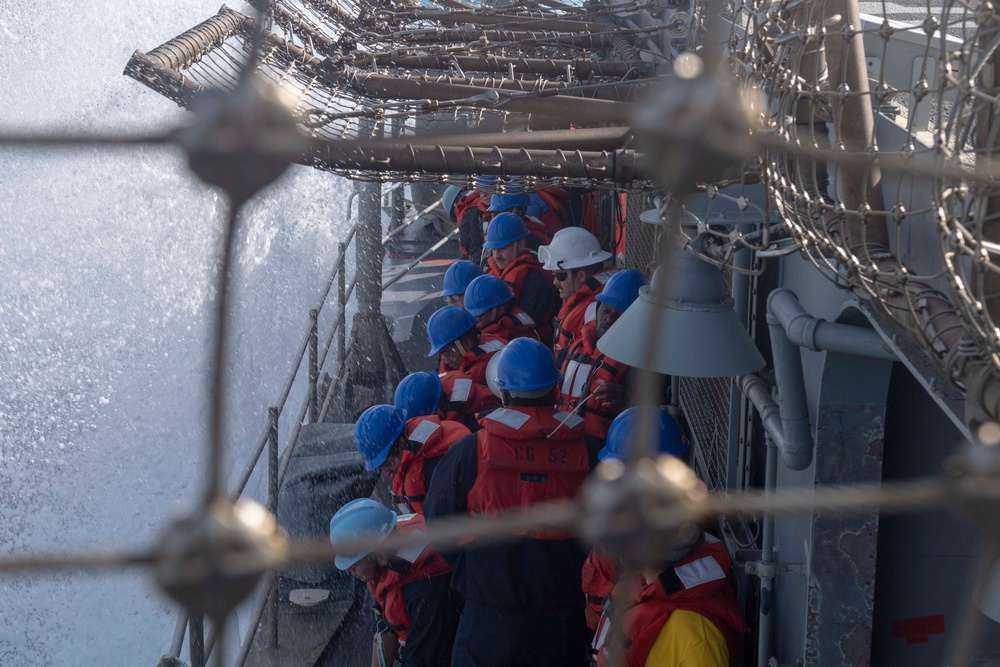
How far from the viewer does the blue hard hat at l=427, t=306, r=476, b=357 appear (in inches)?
225

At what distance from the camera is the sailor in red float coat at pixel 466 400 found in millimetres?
5219

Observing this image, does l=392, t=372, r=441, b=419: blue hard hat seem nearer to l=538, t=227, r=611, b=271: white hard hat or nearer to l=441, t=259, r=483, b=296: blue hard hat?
l=538, t=227, r=611, b=271: white hard hat

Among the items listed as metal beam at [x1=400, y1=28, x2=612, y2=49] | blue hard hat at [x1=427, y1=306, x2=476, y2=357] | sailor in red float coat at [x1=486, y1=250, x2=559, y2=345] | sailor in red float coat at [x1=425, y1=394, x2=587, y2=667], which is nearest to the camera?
sailor in red float coat at [x1=425, y1=394, x2=587, y2=667]

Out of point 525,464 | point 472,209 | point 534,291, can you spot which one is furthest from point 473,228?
point 525,464

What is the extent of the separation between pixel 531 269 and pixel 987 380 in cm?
555

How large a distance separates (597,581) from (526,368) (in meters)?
1.00

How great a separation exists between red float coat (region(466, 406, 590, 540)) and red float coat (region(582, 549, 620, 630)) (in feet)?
0.67

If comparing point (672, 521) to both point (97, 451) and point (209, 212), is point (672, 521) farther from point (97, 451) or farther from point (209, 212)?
point (209, 212)

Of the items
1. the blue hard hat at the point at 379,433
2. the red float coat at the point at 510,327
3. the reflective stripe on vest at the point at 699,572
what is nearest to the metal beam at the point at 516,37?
the red float coat at the point at 510,327

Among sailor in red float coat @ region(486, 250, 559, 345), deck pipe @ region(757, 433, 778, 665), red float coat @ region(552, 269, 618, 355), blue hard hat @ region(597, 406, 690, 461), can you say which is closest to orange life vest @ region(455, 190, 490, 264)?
sailor in red float coat @ region(486, 250, 559, 345)

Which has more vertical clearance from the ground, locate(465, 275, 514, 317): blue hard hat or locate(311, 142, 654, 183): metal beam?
locate(311, 142, 654, 183): metal beam

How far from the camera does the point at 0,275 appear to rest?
12.8 meters

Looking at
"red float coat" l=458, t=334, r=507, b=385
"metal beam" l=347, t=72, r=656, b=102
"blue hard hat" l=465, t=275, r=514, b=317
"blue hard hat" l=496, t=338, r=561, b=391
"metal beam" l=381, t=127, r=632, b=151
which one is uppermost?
"metal beam" l=381, t=127, r=632, b=151

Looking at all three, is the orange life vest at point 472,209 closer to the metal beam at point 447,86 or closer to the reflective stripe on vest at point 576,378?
the reflective stripe on vest at point 576,378
